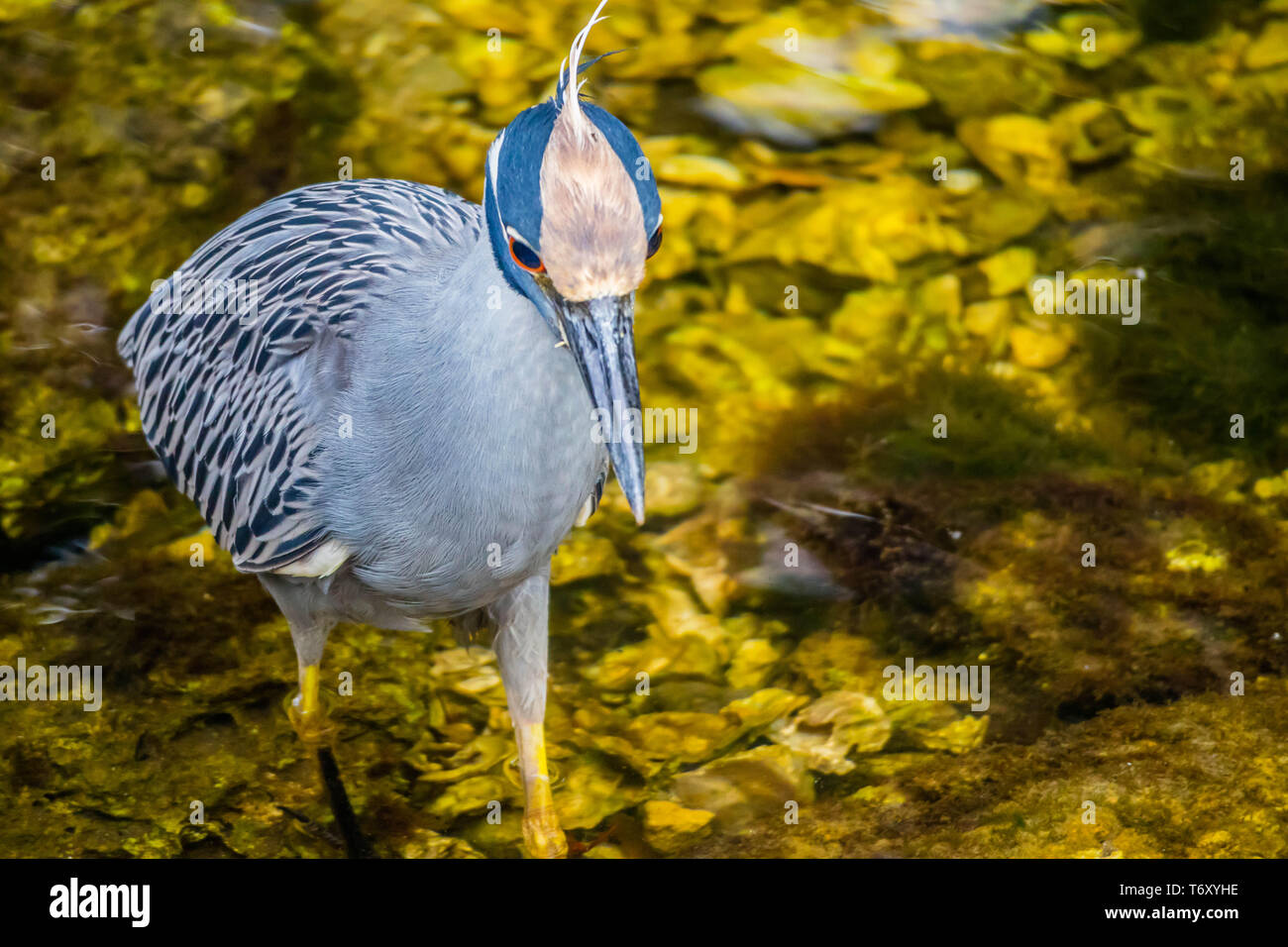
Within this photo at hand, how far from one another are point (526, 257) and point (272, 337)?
1444 millimetres

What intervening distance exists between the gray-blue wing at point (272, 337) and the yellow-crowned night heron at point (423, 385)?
1 centimetres

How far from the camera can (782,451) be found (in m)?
6.06

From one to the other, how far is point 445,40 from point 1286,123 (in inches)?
187

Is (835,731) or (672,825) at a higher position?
(835,731)

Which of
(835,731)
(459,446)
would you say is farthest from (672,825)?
(459,446)

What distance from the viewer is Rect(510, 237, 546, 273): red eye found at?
3021mm

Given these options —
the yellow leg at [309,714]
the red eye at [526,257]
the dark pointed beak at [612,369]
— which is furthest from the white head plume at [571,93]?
the yellow leg at [309,714]

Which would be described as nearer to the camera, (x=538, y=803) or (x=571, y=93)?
(x=571, y=93)

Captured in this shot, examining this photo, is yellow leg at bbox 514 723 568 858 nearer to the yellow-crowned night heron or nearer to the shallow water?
the yellow-crowned night heron

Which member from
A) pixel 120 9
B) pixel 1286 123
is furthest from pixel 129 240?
pixel 1286 123

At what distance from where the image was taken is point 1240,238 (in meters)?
6.66

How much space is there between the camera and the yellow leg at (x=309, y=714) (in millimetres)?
4766

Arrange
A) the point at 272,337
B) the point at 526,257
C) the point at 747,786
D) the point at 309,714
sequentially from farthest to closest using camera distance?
the point at 309,714
the point at 747,786
the point at 272,337
the point at 526,257

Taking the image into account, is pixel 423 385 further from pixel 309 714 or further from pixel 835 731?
pixel 835 731
